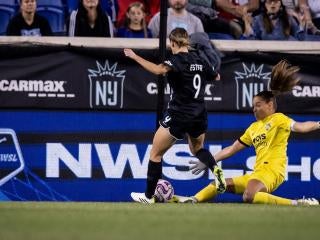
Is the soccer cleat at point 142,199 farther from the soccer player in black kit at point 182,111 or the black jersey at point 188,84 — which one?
the black jersey at point 188,84

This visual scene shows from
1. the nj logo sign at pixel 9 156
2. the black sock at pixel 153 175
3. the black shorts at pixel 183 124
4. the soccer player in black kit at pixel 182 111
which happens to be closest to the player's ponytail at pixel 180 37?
the soccer player in black kit at pixel 182 111

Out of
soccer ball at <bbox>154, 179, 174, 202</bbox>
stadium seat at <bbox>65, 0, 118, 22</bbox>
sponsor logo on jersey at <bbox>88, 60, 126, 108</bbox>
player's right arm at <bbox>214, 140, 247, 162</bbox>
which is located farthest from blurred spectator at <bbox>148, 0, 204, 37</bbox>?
soccer ball at <bbox>154, 179, 174, 202</bbox>

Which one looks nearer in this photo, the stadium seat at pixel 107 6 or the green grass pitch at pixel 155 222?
the green grass pitch at pixel 155 222

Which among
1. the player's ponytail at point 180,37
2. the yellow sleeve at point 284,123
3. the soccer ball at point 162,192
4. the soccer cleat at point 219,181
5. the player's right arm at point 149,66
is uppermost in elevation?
the player's ponytail at point 180,37

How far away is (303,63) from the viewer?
1340cm

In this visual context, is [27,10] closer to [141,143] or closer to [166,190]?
[141,143]

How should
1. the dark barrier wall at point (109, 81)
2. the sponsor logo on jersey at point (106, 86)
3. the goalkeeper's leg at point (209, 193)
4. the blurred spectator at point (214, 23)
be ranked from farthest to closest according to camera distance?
the blurred spectator at point (214, 23) → the sponsor logo on jersey at point (106, 86) → the dark barrier wall at point (109, 81) → the goalkeeper's leg at point (209, 193)

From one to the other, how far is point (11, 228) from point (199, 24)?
6548 mm

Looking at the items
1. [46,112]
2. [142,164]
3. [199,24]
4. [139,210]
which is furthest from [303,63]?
[139,210]

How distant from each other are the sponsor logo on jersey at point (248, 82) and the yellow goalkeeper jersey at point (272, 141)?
5.20ft

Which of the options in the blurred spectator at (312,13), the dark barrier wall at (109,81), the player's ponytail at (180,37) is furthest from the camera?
the blurred spectator at (312,13)

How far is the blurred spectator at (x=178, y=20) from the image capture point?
547 inches

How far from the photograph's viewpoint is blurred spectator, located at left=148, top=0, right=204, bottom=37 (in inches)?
547

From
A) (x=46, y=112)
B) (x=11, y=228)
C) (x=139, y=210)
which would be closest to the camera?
(x=11, y=228)
